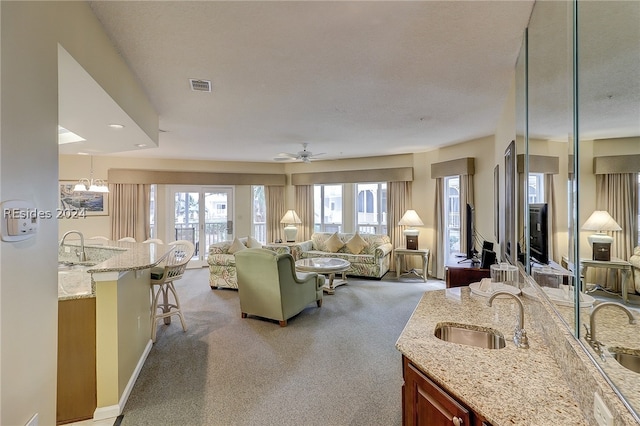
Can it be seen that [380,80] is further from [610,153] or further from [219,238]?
[219,238]

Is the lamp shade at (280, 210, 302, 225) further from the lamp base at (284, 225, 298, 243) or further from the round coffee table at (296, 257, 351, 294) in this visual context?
the round coffee table at (296, 257, 351, 294)

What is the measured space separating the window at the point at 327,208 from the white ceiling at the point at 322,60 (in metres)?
3.30

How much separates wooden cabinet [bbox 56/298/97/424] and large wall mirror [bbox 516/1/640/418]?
2.83 metres

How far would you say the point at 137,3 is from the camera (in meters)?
1.74

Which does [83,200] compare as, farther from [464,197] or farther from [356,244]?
[464,197]

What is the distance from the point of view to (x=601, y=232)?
1.01m

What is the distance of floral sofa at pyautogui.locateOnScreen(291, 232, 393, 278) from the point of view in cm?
623

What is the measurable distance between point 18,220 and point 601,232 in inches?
75.9

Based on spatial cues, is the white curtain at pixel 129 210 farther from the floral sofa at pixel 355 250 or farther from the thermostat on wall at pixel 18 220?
the thermostat on wall at pixel 18 220

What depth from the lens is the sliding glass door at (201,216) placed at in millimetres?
7324

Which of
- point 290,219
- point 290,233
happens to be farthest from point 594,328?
point 290,219

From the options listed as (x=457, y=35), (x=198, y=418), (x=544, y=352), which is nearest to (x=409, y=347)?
(x=544, y=352)

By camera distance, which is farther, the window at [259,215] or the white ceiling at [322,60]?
the window at [259,215]

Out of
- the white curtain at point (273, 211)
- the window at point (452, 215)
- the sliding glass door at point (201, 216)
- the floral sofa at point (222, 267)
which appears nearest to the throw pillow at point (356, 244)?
the window at point (452, 215)
